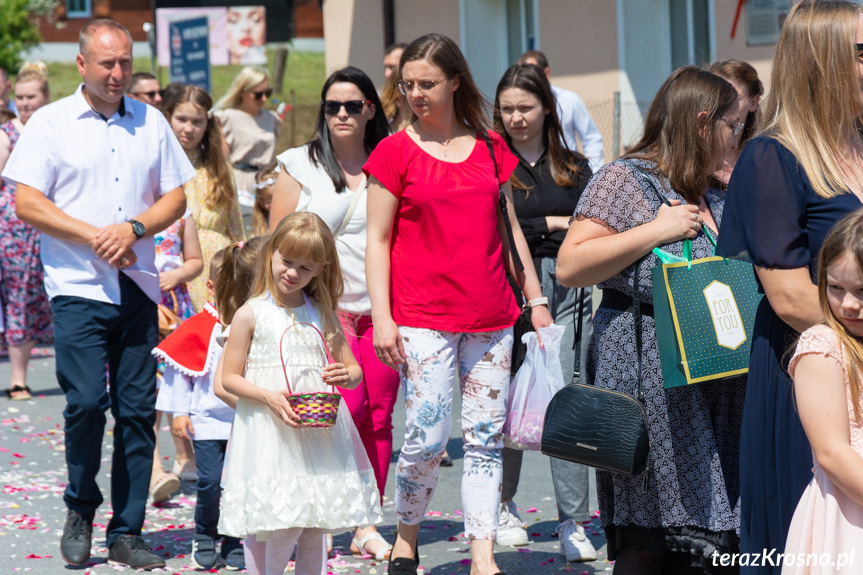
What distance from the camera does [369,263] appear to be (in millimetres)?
4512

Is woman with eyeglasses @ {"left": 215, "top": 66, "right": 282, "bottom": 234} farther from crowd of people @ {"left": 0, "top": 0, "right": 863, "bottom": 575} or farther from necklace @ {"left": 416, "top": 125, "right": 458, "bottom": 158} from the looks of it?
necklace @ {"left": 416, "top": 125, "right": 458, "bottom": 158}

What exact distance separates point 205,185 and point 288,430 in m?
3.16

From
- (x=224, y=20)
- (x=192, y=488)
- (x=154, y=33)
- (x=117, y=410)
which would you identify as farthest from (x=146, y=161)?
(x=224, y=20)

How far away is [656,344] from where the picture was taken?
354 cm

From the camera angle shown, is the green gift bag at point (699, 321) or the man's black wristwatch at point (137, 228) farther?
the man's black wristwatch at point (137, 228)

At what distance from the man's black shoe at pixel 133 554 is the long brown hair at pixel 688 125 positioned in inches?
114

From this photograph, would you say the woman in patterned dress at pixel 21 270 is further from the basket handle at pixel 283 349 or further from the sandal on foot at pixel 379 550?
the basket handle at pixel 283 349

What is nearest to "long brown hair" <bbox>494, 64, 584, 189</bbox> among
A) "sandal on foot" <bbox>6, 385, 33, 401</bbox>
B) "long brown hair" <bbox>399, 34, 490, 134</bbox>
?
"long brown hair" <bbox>399, 34, 490, 134</bbox>

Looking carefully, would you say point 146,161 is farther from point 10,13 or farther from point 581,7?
point 10,13

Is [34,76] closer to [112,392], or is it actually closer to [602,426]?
[112,392]

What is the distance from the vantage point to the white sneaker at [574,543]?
5.02 meters

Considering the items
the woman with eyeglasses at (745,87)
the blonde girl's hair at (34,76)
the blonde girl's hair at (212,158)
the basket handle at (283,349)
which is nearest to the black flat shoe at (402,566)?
the basket handle at (283,349)

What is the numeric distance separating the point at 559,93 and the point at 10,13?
3594 centimetres

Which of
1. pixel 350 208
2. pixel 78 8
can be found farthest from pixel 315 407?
pixel 78 8
